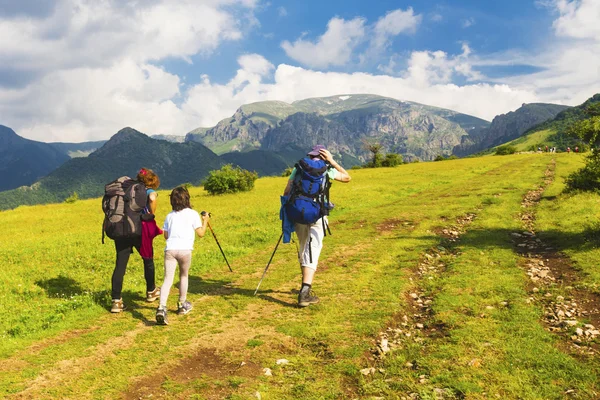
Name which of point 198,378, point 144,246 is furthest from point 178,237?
point 198,378

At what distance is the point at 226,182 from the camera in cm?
4688

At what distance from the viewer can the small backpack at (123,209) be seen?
9.32 m

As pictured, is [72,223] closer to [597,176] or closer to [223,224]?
[223,224]

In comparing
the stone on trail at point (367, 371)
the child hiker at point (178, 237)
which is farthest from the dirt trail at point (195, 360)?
the stone on trail at point (367, 371)

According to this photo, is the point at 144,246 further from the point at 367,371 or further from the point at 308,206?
the point at 367,371

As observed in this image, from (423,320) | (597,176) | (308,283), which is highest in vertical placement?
(597,176)

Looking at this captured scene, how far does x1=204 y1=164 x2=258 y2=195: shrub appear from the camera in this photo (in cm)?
4688

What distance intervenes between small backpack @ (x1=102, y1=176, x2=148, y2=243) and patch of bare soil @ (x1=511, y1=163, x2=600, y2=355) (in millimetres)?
9665

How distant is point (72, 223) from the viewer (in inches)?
1293

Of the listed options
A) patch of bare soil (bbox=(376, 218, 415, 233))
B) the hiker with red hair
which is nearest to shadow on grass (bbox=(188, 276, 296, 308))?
the hiker with red hair

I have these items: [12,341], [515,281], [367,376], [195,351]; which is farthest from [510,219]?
[12,341]

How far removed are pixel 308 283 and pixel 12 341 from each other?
6610mm

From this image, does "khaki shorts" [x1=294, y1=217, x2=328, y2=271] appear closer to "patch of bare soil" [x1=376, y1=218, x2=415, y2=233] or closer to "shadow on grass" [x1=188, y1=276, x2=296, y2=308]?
"shadow on grass" [x1=188, y1=276, x2=296, y2=308]

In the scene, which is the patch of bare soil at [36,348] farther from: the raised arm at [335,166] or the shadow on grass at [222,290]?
the raised arm at [335,166]
